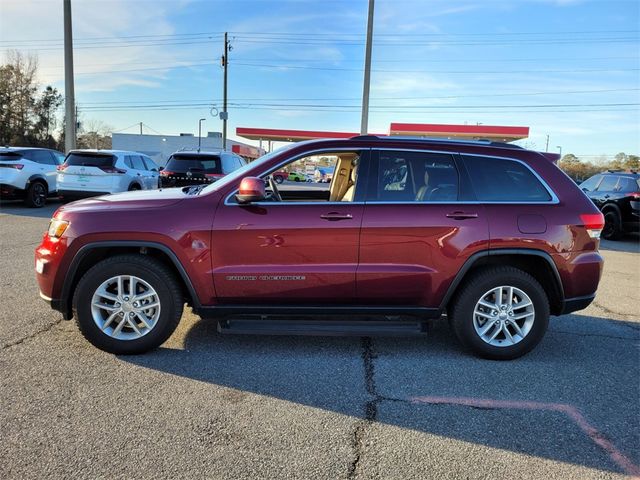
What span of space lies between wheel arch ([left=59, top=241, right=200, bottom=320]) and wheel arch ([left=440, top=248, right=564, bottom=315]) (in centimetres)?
215

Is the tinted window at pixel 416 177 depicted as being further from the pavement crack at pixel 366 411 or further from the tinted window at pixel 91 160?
the tinted window at pixel 91 160

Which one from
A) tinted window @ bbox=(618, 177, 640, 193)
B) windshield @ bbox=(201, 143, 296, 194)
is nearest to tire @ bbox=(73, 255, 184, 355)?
windshield @ bbox=(201, 143, 296, 194)

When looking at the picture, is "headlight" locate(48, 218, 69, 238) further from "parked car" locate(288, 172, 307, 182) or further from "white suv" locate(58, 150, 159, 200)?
"white suv" locate(58, 150, 159, 200)

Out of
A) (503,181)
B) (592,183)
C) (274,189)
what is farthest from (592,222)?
(592,183)

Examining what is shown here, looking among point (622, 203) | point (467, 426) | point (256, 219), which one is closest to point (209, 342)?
point (256, 219)

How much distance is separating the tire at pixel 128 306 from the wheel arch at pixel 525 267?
2.27 meters

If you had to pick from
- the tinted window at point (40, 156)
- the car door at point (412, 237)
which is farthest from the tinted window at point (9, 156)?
the car door at point (412, 237)

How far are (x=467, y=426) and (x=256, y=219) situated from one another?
2.14 metres

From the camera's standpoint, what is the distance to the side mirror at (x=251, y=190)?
3730 millimetres

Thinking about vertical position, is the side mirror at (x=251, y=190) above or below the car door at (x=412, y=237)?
above

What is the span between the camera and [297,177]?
4906mm

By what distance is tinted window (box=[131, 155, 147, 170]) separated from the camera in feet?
44.9

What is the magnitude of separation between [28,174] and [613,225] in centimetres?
1601

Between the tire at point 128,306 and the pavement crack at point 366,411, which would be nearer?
the pavement crack at point 366,411
